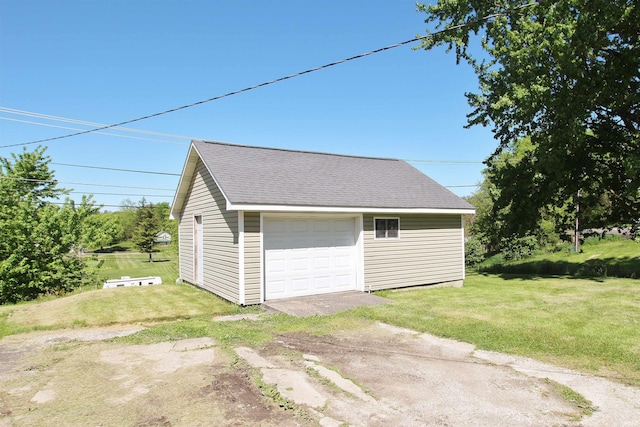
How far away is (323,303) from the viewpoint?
9742mm

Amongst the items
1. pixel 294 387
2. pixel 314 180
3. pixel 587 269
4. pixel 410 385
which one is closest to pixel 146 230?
pixel 314 180

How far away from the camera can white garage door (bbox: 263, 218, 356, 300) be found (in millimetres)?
10219

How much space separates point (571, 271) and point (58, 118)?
25.2 m

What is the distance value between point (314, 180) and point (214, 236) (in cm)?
335

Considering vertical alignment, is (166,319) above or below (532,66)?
below

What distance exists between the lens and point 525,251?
26.4 m

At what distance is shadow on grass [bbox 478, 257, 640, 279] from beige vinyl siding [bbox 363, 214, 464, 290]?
4732mm

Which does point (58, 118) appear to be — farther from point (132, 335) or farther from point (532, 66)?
point (532, 66)

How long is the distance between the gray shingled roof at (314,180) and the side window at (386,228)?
534mm

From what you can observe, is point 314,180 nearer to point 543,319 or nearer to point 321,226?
point 321,226

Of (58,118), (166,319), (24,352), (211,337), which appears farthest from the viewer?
(58,118)

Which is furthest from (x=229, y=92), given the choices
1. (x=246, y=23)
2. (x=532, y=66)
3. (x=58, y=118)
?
(x=58, y=118)

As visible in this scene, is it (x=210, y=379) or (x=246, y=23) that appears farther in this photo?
(x=246, y=23)

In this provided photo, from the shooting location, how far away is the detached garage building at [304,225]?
32.3 ft
